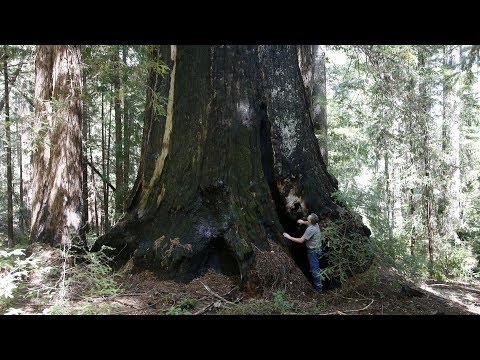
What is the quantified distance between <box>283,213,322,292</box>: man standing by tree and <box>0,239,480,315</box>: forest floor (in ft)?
1.07

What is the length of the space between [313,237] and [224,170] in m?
2.03

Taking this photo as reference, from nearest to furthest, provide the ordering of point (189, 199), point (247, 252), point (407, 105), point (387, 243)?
point (247, 252)
point (189, 199)
point (387, 243)
point (407, 105)

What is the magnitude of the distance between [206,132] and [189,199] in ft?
4.29

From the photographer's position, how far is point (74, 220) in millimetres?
7129

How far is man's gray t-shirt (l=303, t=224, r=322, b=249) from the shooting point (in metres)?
6.59

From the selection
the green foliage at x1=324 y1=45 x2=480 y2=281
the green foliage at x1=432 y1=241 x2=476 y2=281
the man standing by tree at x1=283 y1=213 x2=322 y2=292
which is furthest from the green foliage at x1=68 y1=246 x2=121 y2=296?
the green foliage at x1=432 y1=241 x2=476 y2=281

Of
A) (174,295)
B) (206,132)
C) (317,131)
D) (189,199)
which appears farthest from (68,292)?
(317,131)

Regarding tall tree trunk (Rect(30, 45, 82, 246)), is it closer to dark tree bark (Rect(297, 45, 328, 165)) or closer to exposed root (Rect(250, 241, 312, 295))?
exposed root (Rect(250, 241, 312, 295))

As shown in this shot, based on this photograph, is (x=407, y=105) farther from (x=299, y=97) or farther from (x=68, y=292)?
(x=68, y=292)

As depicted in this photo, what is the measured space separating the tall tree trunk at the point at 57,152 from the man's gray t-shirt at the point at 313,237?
441cm

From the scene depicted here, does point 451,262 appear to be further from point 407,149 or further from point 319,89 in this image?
point 319,89

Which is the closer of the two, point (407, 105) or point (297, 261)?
point (297, 261)

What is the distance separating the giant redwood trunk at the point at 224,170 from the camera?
6414mm

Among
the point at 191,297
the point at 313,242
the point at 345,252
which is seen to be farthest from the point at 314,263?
the point at 191,297
